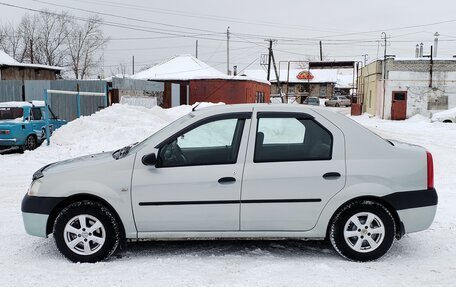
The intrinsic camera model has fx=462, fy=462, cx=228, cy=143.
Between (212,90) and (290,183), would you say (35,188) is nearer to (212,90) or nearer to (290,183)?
(290,183)

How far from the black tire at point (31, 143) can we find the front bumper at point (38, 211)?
1020cm

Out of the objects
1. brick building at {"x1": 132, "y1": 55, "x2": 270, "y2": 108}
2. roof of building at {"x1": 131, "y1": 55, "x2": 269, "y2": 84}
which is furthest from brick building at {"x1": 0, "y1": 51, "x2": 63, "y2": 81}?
roof of building at {"x1": 131, "y1": 55, "x2": 269, "y2": 84}

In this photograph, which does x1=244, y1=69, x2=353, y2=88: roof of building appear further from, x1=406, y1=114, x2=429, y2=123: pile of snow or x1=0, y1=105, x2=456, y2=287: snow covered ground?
x1=0, y1=105, x2=456, y2=287: snow covered ground

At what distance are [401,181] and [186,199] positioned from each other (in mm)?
2217

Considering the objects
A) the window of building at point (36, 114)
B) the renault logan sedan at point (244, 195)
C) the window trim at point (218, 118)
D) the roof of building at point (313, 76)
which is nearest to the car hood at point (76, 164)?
the renault logan sedan at point (244, 195)

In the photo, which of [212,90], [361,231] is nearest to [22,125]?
[361,231]

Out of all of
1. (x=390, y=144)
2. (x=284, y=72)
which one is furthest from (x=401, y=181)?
(x=284, y=72)

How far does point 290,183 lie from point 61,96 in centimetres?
1790

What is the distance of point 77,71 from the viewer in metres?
61.2

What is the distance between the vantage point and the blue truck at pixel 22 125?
1378 centimetres

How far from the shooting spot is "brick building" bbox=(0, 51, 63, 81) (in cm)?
3056

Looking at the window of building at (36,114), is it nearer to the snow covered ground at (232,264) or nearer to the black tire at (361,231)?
the snow covered ground at (232,264)

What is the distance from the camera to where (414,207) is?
4.79 metres

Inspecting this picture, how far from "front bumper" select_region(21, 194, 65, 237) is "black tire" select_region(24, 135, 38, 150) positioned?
33.5 ft
